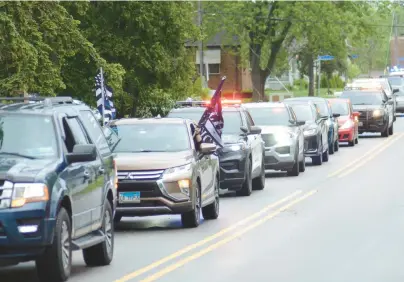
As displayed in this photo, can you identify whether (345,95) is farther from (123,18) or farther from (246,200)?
(246,200)

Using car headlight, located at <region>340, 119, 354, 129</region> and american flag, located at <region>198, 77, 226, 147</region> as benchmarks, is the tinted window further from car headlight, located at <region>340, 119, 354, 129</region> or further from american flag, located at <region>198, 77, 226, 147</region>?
car headlight, located at <region>340, 119, 354, 129</region>

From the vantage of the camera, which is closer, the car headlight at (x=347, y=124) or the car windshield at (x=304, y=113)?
the car windshield at (x=304, y=113)

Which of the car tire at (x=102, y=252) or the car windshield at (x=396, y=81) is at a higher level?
the car tire at (x=102, y=252)

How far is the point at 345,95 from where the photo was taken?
5116cm

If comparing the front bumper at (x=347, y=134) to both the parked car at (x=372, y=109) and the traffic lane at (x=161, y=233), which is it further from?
the traffic lane at (x=161, y=233)

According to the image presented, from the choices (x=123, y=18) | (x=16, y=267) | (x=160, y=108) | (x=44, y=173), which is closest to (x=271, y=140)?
(x=16, y=267)

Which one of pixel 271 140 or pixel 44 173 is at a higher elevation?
pixel 44 173

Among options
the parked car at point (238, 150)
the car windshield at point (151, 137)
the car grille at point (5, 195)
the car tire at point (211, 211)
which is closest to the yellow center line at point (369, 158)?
the parked car at point (238, 150)

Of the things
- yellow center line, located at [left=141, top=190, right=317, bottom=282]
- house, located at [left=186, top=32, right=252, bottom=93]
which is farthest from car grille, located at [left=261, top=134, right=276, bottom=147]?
house, located at [left=186, top=32, right=252, bottom=93]

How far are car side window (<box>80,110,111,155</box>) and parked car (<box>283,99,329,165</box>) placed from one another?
20185mm

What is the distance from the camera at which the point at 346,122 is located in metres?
45.2

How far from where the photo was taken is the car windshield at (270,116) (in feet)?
103

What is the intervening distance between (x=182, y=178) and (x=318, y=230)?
6.72ft

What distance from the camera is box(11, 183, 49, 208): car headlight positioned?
11617mm
